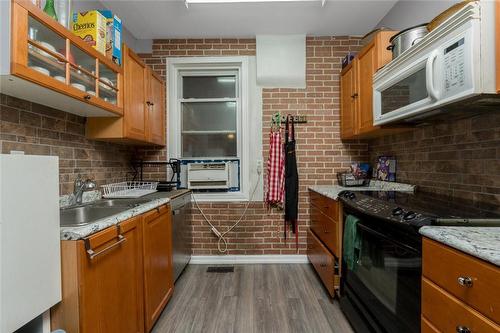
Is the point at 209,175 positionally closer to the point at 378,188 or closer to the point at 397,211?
the point at 378,188

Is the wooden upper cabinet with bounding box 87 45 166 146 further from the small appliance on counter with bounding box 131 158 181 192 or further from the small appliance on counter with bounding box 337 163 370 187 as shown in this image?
the small appliance on counter with bounding box 337 163 370 187

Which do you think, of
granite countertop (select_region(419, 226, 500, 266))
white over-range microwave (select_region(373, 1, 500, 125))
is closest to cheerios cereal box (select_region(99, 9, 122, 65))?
white over-range microwave (select_region(373, 1, 500, 125))

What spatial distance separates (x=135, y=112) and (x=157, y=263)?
125 cm

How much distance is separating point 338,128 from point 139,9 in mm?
2350

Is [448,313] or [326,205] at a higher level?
[326,205]

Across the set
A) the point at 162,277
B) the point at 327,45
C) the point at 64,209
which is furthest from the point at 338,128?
the point at 64,209

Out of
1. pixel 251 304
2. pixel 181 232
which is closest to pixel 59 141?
pixel 181 232

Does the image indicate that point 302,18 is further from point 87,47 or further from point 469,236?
point 469,236

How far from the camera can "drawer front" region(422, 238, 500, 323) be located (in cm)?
71

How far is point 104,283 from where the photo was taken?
1160 mm

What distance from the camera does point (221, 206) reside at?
9.59 feet

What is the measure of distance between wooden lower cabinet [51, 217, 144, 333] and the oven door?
1.34m

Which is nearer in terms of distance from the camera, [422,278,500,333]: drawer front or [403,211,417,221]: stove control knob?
[422,278,500,333]: drawer front

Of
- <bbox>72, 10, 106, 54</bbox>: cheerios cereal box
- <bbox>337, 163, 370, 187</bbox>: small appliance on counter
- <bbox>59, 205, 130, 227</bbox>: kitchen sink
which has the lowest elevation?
<bbox>59, 205, 130, 227</bbox>: kitchen sink
